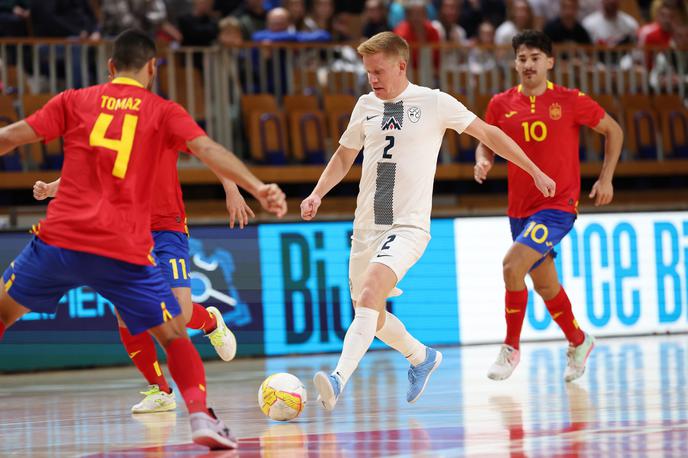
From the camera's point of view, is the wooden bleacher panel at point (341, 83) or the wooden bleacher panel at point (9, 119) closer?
the wooden bleacher panel at point (9, 119)

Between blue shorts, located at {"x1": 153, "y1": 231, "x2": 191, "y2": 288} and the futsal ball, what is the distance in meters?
0.99

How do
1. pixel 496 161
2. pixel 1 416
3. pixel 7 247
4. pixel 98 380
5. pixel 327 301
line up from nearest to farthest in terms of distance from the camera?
pixel 1 416, pixel 98 380, pixel 7 247, pixel 327 301, pixel 496 161

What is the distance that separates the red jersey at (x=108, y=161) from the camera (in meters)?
5.23

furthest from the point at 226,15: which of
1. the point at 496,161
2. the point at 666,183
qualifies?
the point at 666,183

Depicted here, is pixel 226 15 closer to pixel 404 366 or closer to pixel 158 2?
pixel 158 2

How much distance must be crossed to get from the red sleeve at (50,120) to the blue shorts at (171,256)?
5.81 ft

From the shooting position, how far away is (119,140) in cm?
529

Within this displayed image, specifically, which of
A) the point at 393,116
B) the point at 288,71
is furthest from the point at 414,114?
the point at 288,71

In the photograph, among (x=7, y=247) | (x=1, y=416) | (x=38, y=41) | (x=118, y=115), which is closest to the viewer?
(x=118, y=115)

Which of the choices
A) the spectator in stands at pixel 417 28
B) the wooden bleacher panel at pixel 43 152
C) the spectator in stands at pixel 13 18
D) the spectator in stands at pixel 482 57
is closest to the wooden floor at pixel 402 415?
the wooden bleacher panel at pixel 43 152

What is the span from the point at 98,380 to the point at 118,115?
4839mm

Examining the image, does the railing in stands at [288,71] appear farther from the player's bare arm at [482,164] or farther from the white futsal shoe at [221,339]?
the player's bare arm at [482,164]

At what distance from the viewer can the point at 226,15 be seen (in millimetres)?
15055

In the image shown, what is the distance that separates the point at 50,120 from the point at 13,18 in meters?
8.65
